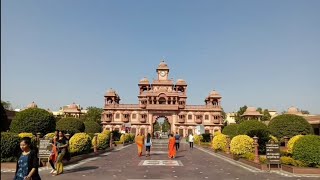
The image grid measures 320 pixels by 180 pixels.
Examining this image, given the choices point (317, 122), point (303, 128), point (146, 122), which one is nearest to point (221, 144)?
point (303, 128)

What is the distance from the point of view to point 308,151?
1573 cm

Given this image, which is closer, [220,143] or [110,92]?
[220,143]

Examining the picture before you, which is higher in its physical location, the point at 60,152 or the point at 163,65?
the point at 163,65

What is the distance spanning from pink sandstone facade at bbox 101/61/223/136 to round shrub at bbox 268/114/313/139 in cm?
3855

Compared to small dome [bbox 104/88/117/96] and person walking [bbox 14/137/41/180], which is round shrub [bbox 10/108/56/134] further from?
small dome [bbox 104/88/117/96]

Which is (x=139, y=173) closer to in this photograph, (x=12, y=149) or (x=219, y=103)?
(x=12, y=149)

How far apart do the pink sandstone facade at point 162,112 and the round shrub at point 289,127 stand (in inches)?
1518

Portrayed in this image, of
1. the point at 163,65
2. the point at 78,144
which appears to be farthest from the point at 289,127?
the point at 163,65

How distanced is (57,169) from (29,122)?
58.6ft

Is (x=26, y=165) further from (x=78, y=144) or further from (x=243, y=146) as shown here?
(x=243, y=146)

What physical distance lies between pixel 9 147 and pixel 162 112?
61207 millimetres

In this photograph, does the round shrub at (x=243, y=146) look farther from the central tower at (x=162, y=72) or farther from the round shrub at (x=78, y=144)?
the central tower at (x=162, y=72)

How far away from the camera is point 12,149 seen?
53.8ft

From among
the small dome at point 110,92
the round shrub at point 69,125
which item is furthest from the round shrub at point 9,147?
the small dome at point 110,92
